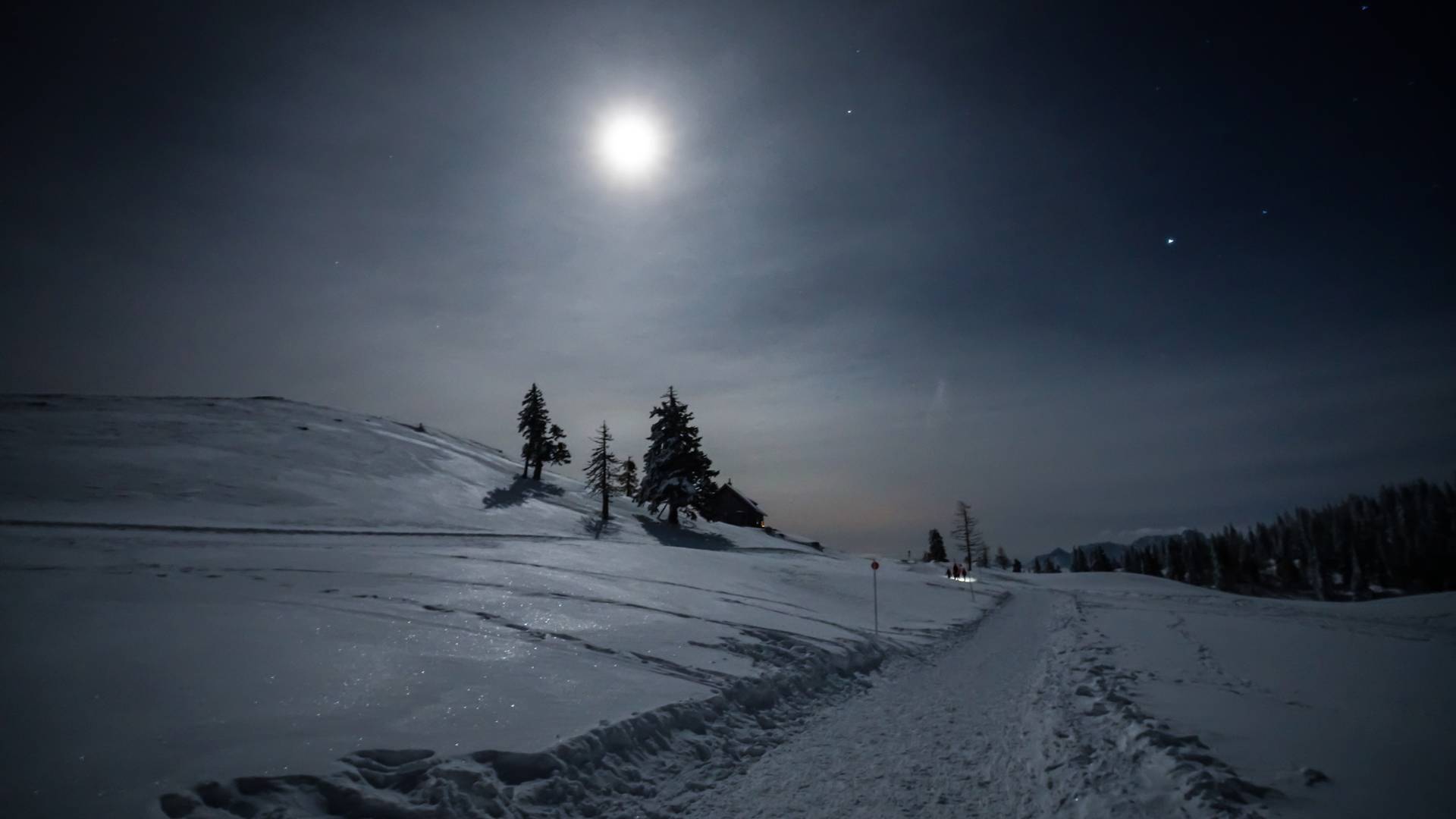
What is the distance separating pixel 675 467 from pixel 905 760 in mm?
40966

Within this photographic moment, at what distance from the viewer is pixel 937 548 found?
271ft

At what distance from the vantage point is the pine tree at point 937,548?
82062 mm

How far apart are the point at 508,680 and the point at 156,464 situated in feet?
111

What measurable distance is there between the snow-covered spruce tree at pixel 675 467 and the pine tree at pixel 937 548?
49.2 meters

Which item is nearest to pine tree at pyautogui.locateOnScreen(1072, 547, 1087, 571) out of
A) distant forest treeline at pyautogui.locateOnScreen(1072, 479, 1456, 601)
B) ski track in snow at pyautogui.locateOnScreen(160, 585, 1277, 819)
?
distant forest treeline at pyautogui.locateOnScreen(1072, 479, 1456, 601)

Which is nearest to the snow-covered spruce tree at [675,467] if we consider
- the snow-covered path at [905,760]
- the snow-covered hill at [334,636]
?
the snow-covered hill at [334,636]

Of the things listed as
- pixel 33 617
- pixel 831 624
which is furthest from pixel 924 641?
pixel 33 617

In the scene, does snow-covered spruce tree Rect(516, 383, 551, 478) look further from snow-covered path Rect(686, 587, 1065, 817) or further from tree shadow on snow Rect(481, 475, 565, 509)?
snow-covered path Rect(686, 587, 1065, 817)

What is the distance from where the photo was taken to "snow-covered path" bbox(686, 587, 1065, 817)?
565cm

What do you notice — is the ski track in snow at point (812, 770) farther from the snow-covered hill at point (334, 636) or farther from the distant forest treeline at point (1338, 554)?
the distant forest treeline at point (1338, 554)

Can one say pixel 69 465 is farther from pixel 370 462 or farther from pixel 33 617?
pixel 33 617

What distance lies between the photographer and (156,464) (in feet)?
93.7

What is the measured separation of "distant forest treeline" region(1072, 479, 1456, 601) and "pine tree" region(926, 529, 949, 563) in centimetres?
3732

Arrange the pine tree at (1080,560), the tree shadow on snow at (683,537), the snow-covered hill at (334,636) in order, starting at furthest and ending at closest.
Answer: the pine tree at (1080,560) < the tree shadow on snow at (683,537) < the snow-covered hill at (334,636)
